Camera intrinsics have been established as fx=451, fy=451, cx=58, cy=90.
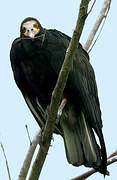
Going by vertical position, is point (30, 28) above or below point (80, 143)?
above

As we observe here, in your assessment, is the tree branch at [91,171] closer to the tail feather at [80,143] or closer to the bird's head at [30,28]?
the tail feather at [80,143]

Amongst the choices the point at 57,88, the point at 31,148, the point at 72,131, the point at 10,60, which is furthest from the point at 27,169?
the point at 10,60

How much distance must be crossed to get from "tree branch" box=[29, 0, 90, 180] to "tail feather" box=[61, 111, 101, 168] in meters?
0.91

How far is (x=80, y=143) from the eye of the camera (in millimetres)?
5387

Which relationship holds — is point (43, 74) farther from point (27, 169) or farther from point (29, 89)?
point (27, 169)

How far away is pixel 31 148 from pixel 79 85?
1.12m

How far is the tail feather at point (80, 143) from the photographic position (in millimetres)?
5129

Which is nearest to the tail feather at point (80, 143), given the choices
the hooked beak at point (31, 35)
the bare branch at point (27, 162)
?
the bare branch at point (27, 162)

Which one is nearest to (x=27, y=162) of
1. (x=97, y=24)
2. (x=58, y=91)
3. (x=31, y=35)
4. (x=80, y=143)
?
(x=58, y=91)

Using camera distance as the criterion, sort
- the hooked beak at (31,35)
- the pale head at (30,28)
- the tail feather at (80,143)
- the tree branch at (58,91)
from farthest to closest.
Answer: the pale head at (30,28) → the hooked beak at (31,35) → the tail feather at (80,143) → the tree branch at (58,91)

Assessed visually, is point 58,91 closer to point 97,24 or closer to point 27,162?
point 27,162

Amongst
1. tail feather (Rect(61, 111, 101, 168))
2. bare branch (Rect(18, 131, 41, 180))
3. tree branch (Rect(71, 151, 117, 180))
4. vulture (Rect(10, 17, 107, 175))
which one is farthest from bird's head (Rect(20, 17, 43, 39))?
tree branch (Rect(71, 151, 117, 180))

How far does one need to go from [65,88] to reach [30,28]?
2.97 feet

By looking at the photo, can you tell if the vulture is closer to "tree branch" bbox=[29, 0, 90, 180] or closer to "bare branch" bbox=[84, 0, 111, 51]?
"bare branch" bbox=[84, 0, 111, 51]
